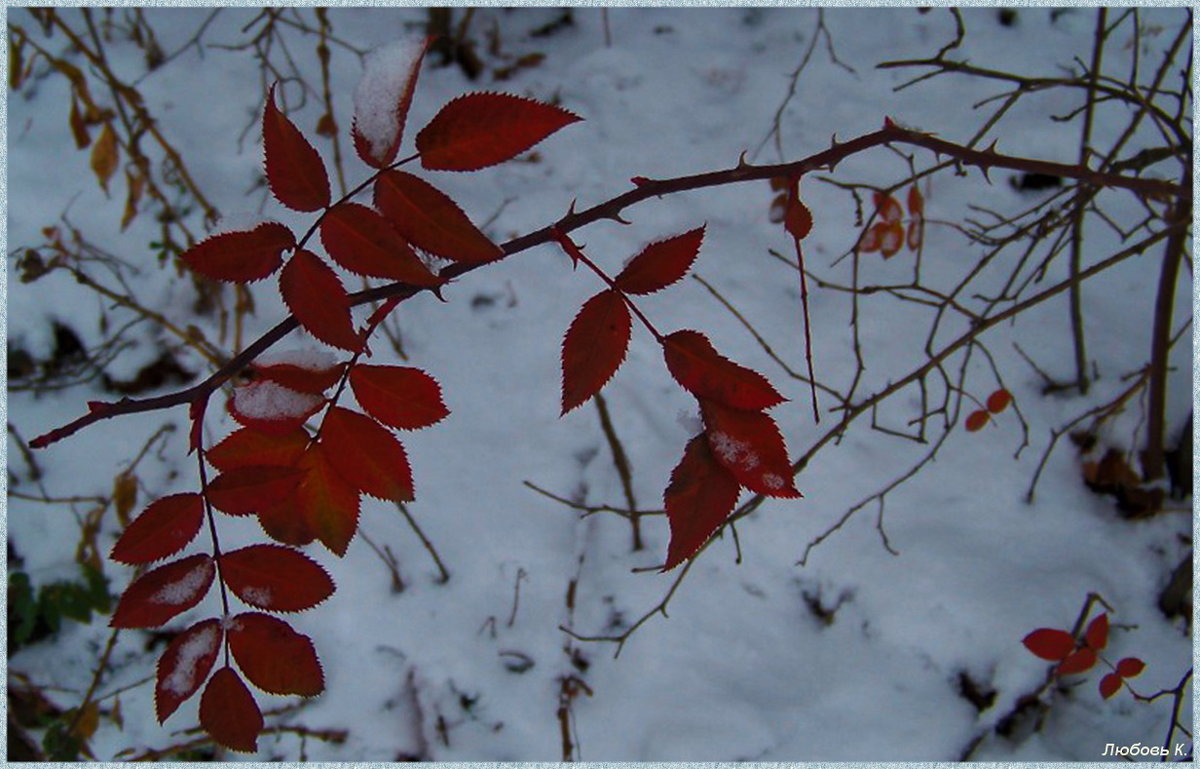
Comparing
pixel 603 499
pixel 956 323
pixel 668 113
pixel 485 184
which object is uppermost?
pixel 668 113

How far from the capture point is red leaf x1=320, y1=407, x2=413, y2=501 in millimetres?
566

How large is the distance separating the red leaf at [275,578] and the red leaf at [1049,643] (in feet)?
2.69

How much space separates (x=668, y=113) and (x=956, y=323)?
29.0 inches

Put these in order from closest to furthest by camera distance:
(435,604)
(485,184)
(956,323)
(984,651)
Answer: (984,651)
(435,604)
(956,323)
(485,184)

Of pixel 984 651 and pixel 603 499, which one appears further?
pixel 603 499

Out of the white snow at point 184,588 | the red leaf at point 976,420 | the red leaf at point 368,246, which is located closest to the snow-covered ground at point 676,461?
the red leaf at point 976,420

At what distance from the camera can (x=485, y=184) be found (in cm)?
174

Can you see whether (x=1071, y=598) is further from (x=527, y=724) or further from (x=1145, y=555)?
(x=527, y=724)

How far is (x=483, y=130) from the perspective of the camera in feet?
1.61

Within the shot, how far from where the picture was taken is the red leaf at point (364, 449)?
1.86 feet

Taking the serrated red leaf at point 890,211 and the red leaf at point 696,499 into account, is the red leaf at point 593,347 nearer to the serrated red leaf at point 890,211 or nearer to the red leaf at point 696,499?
the red leaf at point 696,499

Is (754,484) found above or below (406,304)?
below

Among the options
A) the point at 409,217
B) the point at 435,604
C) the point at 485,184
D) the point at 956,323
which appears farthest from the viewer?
the point at 485,184

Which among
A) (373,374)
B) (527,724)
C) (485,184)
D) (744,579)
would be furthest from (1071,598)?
(485,184)
